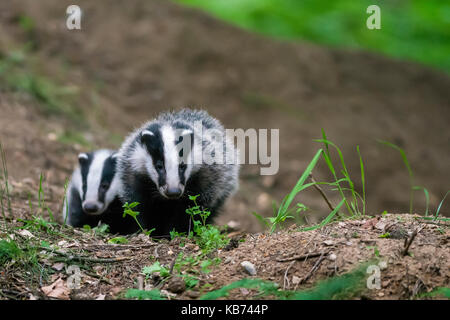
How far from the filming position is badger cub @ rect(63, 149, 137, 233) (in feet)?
14.5

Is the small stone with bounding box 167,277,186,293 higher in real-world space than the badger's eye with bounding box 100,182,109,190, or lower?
lower

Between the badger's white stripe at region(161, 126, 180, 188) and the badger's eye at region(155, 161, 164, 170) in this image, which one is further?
the badger's eye at region(155, 161, 164, 170)

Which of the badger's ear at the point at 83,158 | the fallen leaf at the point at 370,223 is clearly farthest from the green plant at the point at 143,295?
the badger's ear at the point at 83,158

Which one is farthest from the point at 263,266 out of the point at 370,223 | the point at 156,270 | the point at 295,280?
the point at 370,223

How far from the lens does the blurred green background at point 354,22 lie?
11.3m

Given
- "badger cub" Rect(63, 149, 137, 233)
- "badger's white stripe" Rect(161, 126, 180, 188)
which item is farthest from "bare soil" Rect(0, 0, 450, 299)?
"badger's white stripe" Rect(161, 126, 180, 188)

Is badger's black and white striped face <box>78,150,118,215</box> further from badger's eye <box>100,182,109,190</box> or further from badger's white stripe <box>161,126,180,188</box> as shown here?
badger's white stripe <box>161,126,180,188</box>

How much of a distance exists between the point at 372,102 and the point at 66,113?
5495mm

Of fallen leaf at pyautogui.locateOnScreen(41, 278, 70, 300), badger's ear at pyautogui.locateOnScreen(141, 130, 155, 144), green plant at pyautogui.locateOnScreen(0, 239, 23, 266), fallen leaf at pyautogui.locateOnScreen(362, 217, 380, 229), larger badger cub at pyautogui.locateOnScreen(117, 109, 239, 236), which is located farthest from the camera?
badger's ear at pyautogui.locateOnScreen(141, 130, 155, 144)

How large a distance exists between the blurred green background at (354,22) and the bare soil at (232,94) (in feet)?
4.39

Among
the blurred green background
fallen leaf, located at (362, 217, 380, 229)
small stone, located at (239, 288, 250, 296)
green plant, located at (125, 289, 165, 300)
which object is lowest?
green plant, located at (125, 289, 165, 300)

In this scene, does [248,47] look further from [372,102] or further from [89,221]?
[89,221]

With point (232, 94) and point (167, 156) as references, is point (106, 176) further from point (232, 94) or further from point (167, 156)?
point (232, 94)

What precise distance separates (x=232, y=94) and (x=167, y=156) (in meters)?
5.31
